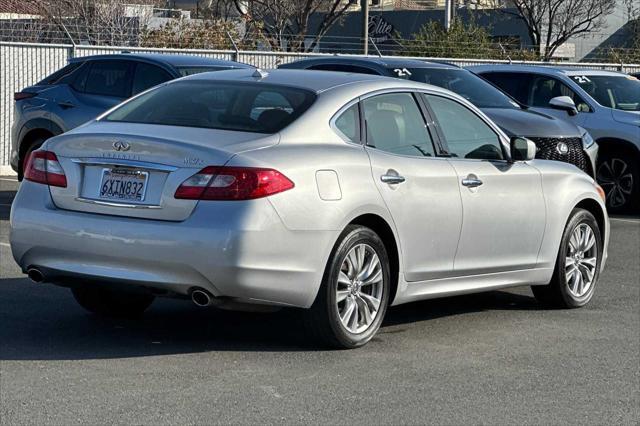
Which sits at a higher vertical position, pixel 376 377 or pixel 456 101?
pixel 456 101

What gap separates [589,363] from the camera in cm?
723

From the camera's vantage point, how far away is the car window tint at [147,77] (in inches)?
545

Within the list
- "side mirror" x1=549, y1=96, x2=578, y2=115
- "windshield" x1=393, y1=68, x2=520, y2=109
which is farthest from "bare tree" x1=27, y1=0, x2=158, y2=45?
"windshield" x1=393, y1=68, x2=520, y2=109

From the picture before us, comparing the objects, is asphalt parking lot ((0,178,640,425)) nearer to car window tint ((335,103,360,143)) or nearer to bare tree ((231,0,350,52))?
car window tint ((335,103,360,143))

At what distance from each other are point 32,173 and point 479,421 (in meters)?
3.00

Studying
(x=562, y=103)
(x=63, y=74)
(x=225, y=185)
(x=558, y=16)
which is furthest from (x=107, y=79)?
(x=558, y=16)

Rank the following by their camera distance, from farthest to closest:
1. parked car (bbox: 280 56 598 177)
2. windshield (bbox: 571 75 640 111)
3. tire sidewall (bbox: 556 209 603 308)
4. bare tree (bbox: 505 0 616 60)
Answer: bare tree (bbox: 505 0 616 60)
windshield (bbox: 571 75 640 111)
parked car (bbox: 280 56 598 177)
tire sidewall (bbox: 556 209 603 308)

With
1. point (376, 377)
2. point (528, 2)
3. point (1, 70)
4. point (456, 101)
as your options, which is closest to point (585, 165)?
point (456, 101)

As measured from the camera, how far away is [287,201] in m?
6.71

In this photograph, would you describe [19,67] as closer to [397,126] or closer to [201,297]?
[397,126]

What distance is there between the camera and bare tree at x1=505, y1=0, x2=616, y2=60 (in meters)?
42.9

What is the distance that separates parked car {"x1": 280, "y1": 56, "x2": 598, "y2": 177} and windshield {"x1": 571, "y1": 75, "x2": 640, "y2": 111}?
1752mm

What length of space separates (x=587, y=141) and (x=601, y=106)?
1.66 meters

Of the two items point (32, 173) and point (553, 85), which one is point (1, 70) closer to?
point (553, 85)
